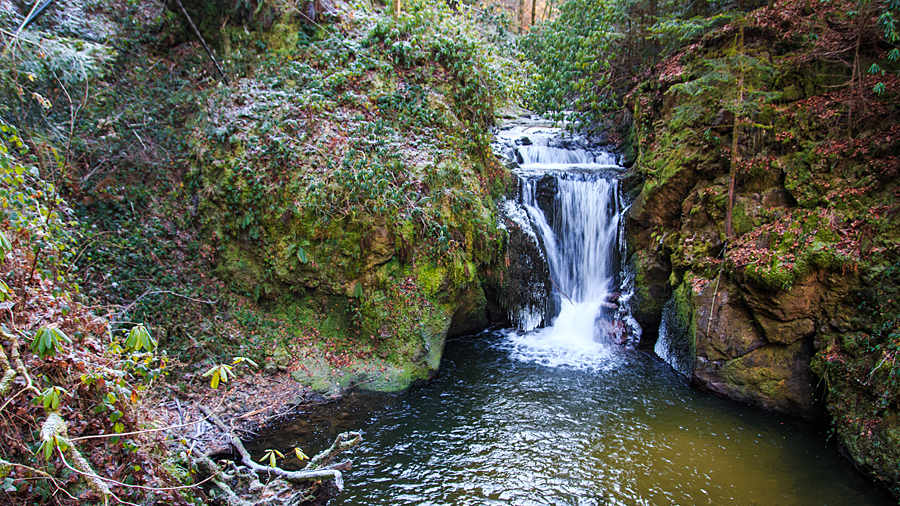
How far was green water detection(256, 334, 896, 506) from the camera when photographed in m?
4.84

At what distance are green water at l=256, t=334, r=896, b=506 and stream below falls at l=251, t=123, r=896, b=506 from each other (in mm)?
18

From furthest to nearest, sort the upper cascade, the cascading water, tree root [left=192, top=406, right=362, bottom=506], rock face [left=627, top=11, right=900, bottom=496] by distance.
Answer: the upper cascade
the cascading water
rock face [left=627, top=11, right=900, bottom=496]
tree root [left=192, top=406, right=362, bottom=506]

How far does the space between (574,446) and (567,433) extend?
28 centimetres

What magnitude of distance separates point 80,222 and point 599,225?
10077 millimetres

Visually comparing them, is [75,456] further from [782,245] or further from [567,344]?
[782,245]

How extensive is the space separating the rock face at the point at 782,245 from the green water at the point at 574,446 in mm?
710

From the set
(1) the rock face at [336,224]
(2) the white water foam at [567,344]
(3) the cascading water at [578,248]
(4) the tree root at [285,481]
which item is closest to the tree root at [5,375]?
(4) the tree root at [285,481]

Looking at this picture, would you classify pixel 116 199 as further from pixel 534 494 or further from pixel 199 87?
pixel 534 494

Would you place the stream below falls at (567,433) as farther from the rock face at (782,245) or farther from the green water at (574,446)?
the rock face at (782,245)

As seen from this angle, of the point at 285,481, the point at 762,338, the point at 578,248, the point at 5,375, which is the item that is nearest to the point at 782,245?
the point at 762,338

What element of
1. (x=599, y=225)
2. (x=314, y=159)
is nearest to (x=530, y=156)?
(x=599, y=225)

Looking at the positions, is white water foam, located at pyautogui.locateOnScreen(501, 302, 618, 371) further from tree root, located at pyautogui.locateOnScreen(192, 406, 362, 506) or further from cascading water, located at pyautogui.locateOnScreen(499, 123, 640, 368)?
tree root, located at pyautogui.locateOnScreen(192, 406, 362, 506)

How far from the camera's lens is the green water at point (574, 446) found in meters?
4.84

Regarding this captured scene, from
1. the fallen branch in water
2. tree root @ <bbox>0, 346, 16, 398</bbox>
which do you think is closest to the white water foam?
the fallen branch in water
